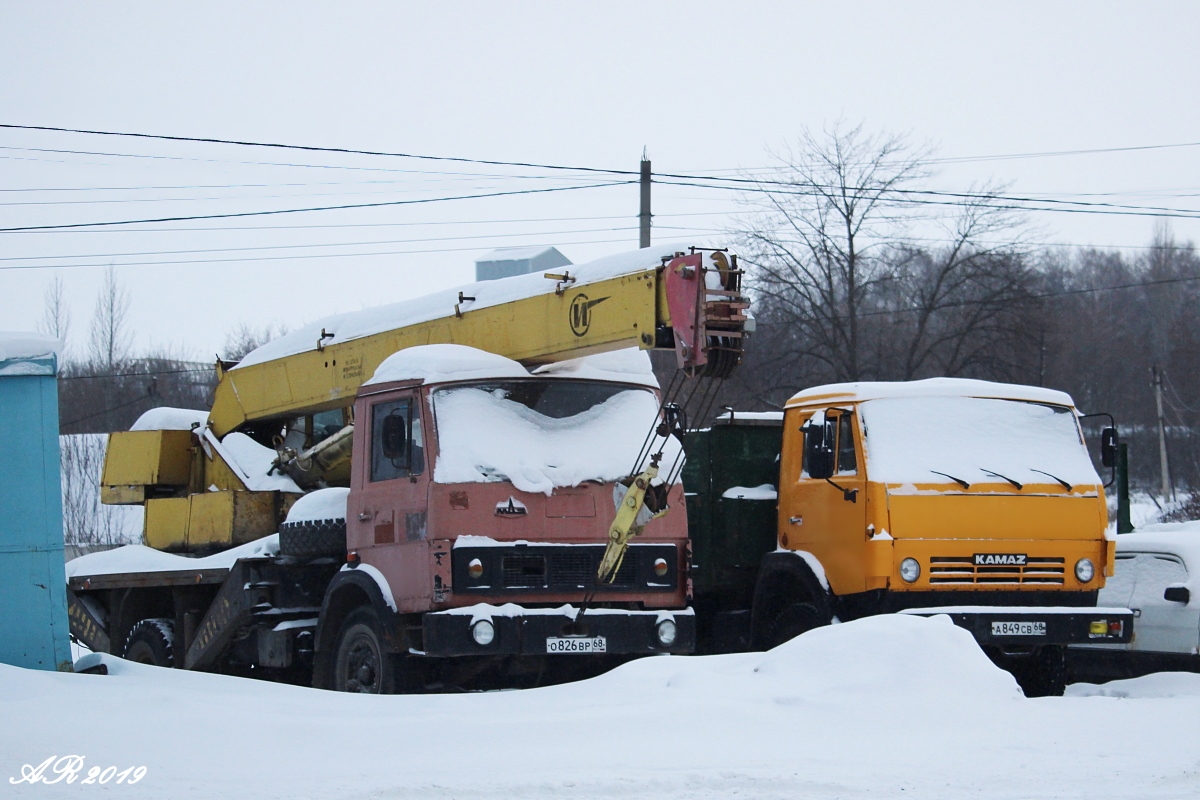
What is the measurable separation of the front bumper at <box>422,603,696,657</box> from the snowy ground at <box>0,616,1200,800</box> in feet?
2.20

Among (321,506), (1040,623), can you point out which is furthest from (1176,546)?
(321,506)

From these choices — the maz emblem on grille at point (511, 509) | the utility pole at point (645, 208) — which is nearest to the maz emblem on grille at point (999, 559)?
the maz emblem on grille at point (511, 509)

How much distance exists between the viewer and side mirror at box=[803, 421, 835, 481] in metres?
10.2

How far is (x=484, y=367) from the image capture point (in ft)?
31.6

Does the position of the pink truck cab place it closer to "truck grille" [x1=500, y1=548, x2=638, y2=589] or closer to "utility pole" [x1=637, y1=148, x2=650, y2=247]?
"truck grille" [x1=500, y1=548, x2=638, y2=589]

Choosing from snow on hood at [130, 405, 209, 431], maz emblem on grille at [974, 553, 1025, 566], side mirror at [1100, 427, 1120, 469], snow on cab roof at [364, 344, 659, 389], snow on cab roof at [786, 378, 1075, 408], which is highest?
snow on cab roof at [364, 344, 659, 389]

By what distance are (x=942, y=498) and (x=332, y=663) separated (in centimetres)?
470

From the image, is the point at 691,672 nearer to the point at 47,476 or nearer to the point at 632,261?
the point at 632,261

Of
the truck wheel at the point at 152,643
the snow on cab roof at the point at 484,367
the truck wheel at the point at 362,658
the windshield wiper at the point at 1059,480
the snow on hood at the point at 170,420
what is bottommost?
the truck wheel at the point at 152,643

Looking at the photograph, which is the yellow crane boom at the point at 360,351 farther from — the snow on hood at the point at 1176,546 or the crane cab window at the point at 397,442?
the snow on hood at the point at 1176,546

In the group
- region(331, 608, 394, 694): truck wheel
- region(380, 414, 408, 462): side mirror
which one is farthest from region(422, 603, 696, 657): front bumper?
region(380, 414, 408, 462): side mirror

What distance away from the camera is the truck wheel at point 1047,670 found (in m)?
10.3

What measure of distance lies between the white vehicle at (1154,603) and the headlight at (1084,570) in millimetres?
706
